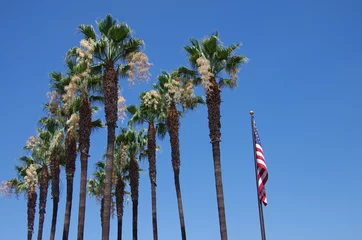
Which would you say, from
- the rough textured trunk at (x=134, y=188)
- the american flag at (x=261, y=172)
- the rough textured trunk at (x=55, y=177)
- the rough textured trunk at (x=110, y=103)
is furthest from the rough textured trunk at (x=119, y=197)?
the american flag at (x=261, y=172)

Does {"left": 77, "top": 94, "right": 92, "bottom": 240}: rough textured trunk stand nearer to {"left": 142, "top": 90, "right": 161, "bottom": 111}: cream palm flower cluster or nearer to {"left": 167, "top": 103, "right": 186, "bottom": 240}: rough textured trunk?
{"left": 167, "top": 103, "right": 186, "bottom": 240}: rough textured trunk

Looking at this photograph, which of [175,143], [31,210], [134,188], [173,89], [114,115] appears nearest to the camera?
[114,115]

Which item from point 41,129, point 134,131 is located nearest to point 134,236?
point 134,131

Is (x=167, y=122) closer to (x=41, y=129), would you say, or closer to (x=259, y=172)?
(x=41, y=129)

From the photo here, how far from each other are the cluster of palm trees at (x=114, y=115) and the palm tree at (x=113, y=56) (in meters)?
0.06

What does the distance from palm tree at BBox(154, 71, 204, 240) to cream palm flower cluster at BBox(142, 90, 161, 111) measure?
1.45 ft

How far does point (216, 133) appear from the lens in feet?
→ 95.9

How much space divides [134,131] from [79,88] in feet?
34.7

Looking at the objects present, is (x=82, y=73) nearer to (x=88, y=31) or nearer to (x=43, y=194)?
(x=88, y=31)

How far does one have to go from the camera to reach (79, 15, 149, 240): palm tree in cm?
2934

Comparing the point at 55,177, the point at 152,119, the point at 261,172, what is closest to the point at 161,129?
the point at 152,119

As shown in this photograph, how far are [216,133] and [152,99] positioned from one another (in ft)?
35.8

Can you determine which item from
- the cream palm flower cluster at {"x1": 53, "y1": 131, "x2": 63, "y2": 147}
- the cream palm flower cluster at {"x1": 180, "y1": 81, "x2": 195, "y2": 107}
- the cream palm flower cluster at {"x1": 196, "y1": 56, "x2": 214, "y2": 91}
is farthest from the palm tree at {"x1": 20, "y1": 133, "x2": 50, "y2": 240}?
the cream palm flower cluster at {"x1": 196, "y1": 56, "x2": 214, "y2": 91}

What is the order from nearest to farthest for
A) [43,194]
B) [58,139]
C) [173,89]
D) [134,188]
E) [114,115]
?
[114,115] → [173,89] → [58,139] → [134,188] → [43,194]
